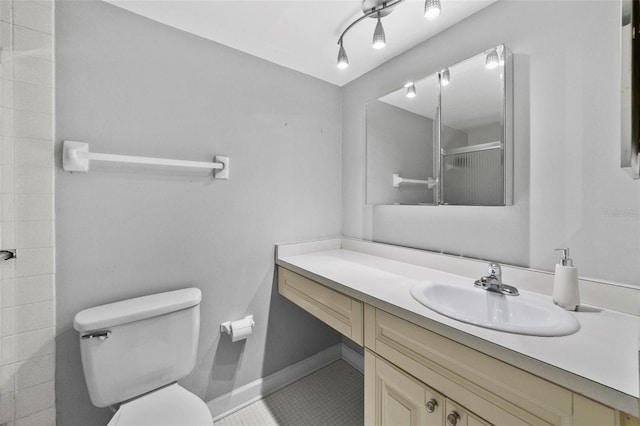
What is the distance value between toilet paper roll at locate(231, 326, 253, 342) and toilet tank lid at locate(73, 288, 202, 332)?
34 centimetres

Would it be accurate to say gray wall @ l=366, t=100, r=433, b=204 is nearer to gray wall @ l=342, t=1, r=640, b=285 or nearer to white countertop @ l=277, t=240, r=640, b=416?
gray wall @ l=342, t=1, r=640, b=285

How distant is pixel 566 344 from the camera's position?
0.69 m

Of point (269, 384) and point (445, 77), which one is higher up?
point (445, 77)

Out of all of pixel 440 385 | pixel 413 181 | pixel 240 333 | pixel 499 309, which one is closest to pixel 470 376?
pixel 440 385

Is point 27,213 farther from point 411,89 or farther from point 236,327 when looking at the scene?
point 411,89

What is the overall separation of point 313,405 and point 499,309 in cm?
125

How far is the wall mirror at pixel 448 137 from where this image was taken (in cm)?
120

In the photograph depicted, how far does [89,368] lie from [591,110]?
2191mm

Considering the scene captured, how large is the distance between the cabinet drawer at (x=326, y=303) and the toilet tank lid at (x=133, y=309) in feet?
1.78

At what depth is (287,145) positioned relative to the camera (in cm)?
180

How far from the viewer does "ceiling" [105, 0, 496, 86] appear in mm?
1250

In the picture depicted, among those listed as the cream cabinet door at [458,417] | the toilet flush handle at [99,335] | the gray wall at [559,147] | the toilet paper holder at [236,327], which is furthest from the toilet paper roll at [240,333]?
the gray wall at [559,147]

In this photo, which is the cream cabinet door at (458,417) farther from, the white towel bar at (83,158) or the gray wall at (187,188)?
the white towel bar at (83,158)

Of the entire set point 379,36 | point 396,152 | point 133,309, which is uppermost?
point 379,36
